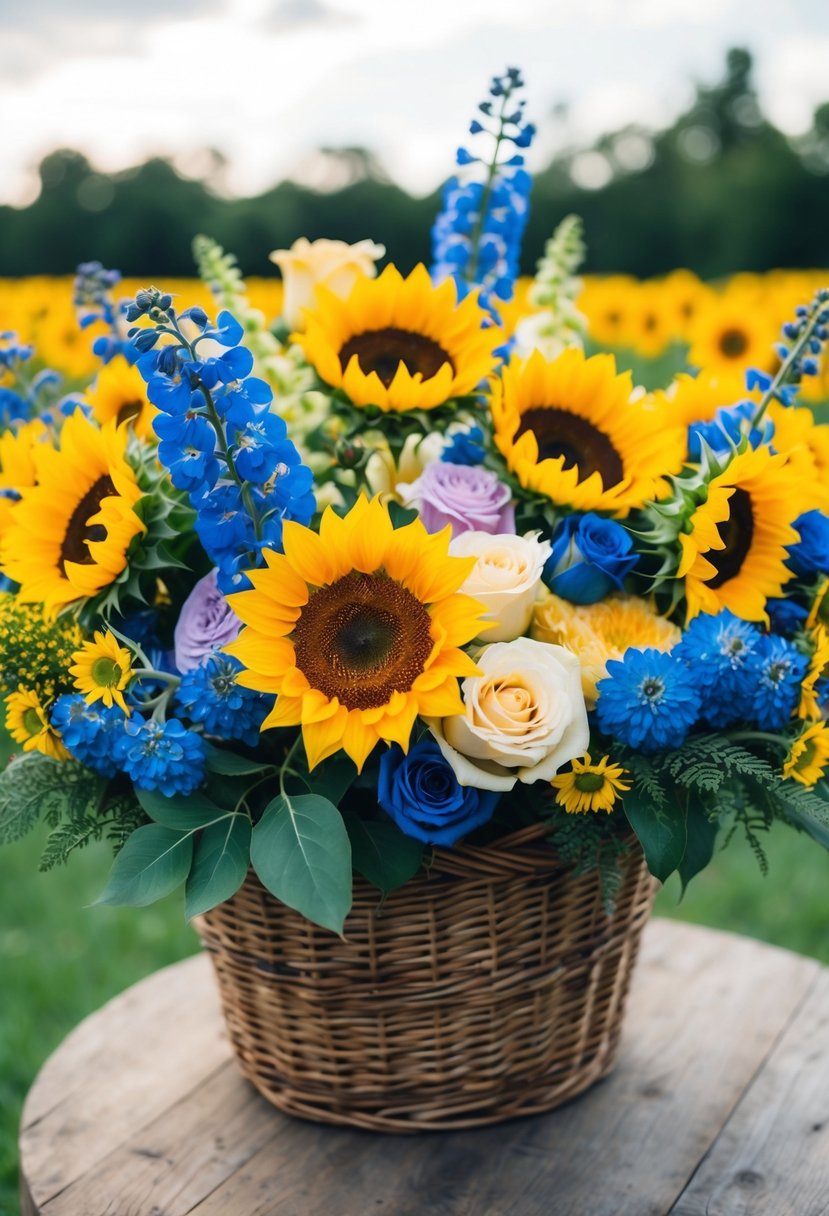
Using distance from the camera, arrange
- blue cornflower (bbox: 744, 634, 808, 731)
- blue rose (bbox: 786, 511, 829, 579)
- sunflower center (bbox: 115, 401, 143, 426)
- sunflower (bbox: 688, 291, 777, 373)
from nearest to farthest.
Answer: blue cornflower (bbox: 744, 634, 808, 731) < blue rose (bbox: 786, 511, 829, 579) < sunflower center (bbox: 115, 401, 143, 426) < sunflower (bbox: 688, 291, 777, 373)

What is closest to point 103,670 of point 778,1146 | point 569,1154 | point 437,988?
point 437,988

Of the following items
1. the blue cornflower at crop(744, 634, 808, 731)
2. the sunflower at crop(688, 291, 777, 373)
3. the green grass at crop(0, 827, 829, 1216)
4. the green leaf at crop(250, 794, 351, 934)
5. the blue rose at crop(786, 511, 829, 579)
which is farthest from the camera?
the sunflower at crop(688, 291, 777, 373)

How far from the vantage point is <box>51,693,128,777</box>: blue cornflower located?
0.91 meters

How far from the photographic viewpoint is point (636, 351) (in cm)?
391

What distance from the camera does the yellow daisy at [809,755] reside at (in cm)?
93

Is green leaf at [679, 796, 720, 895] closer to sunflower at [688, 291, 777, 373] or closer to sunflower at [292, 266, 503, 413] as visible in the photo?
sunflower at [292, 266, 503, 413]

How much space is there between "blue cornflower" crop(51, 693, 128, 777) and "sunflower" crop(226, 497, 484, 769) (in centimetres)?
12

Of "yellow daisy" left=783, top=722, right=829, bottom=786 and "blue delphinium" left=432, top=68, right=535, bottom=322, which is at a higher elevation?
"blue delphinium" left=432, top=68, right=535, bottom=322

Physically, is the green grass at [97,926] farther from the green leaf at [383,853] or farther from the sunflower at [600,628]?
the sunflower at [600,628]

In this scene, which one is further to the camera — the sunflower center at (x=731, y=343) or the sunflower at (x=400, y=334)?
the sunflower center at (x=731, y=343)

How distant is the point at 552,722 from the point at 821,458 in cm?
51

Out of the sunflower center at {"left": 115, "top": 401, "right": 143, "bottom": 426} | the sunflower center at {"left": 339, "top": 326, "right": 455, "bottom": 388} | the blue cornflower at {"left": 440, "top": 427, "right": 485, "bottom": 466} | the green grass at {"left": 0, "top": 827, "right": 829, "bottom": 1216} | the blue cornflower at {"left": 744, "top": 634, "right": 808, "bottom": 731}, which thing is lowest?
the green grass at {"left": 0, "top": 827, "right": 829, "bottom": 1216}

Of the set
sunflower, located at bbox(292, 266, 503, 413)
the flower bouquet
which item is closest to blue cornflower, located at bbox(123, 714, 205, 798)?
the flower bouquet

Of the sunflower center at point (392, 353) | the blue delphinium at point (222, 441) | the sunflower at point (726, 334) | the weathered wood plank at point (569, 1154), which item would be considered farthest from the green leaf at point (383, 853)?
the sunflower at point (726, 334)
